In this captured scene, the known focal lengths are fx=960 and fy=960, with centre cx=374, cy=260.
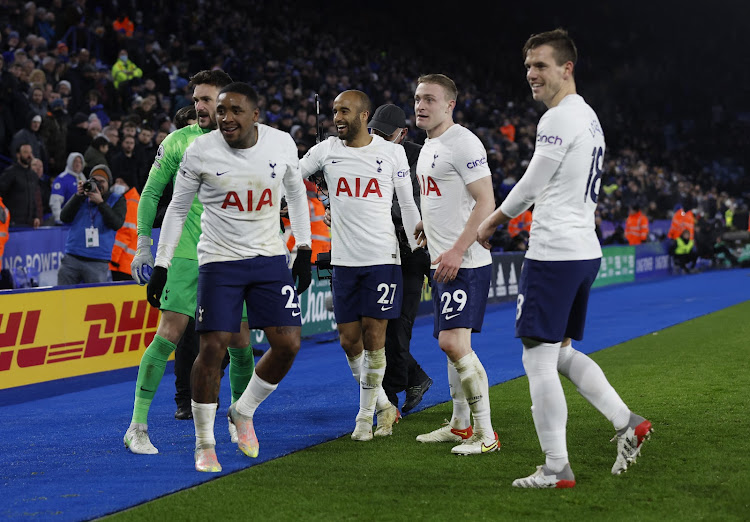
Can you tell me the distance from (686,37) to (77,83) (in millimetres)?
41755

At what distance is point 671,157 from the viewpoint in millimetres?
45594

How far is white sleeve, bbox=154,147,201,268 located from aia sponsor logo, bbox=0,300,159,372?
3320mm

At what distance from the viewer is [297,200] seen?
5832 mm

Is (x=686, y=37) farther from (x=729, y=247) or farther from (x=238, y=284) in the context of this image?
(x=238, y=284)

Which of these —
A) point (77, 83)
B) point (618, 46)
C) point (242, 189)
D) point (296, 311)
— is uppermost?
point (618, 46)

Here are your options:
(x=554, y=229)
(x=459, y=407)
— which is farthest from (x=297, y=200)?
(x=554, y=229)

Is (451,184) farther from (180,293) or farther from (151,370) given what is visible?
(151,370)

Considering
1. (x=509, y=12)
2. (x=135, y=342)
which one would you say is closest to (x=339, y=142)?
(x=135, y=342)

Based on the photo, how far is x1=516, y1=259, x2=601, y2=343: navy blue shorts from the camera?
462cm

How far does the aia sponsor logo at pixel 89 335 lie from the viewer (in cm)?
825

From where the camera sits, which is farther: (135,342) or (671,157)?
(671,157)

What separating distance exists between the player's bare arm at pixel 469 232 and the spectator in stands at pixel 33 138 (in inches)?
332

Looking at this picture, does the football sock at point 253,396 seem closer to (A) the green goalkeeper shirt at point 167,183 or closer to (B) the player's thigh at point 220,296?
(B) the player's thigh at point 220,296

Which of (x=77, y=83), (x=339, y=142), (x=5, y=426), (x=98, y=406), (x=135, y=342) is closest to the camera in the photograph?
(x=339, y=142)
